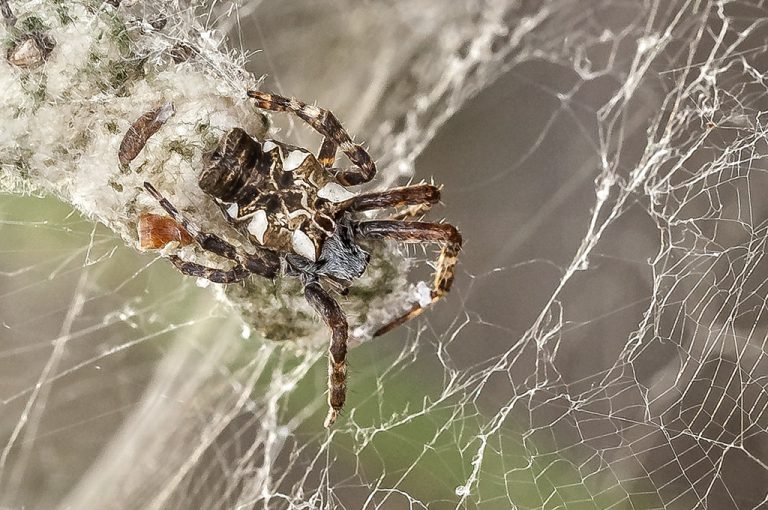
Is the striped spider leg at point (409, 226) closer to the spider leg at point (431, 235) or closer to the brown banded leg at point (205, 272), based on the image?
the spider leg at point (431, 235)

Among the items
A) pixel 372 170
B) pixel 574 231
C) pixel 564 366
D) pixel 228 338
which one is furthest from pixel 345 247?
pixel 574 231

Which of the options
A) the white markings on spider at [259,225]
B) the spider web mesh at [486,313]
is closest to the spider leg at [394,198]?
the white markings on spider at [259,225]

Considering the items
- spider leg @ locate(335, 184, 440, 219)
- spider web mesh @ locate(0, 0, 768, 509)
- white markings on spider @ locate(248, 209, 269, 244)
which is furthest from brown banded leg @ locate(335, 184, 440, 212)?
spider web mesh @ locate(0, 0, 768, 509)

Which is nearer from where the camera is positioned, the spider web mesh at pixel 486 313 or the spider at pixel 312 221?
the spider at pixel 312 221

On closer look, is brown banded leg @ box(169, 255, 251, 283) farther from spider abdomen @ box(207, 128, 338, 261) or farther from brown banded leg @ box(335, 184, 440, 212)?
brown banded leg @ box(335, 184, 440, 212)

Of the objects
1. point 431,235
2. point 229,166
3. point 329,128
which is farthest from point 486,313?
point 229,166

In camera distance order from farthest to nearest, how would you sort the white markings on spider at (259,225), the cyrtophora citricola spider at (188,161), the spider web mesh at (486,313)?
the spider web mesh at (486,313)
the white markings on spider at (259,225)
the cyrtophora citricola spider at (188,161)

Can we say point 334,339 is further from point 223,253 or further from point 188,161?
point 188,161
